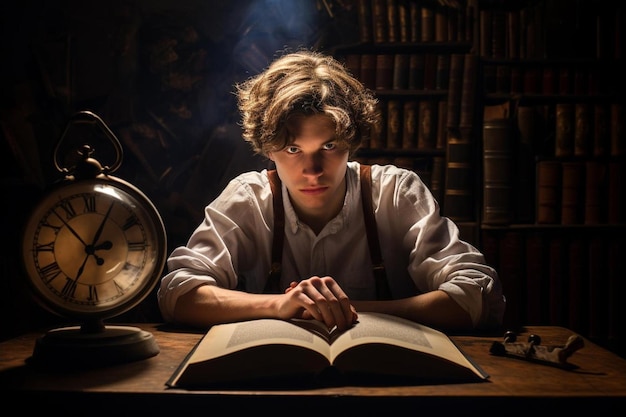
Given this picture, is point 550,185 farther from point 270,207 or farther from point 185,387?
point 185,387

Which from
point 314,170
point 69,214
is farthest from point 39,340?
point 314,170

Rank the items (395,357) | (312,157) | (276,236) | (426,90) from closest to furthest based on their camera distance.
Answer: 1. (395,357)
2. (312,157)
3. (276,236)
4. (426,90)

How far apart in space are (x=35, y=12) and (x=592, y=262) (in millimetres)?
3328

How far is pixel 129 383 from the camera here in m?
1.20

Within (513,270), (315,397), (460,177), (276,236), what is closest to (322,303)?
(315,397)

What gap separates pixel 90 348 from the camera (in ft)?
4.33

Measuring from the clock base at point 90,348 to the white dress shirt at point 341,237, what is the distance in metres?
0.53

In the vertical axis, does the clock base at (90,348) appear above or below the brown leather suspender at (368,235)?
below

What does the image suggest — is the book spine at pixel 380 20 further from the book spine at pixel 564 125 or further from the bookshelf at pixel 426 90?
the book spine at pixel 564 125

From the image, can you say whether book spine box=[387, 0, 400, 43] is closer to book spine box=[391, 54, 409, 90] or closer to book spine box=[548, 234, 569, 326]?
book spine box=[391, 54, 409, 90]

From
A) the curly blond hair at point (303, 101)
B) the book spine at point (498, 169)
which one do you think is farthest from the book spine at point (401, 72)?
the curly blond hair at point (303, 101)

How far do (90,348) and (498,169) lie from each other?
281cm

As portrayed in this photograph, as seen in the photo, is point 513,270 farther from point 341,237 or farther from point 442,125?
point 341,237

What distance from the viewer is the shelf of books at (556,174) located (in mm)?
3721
